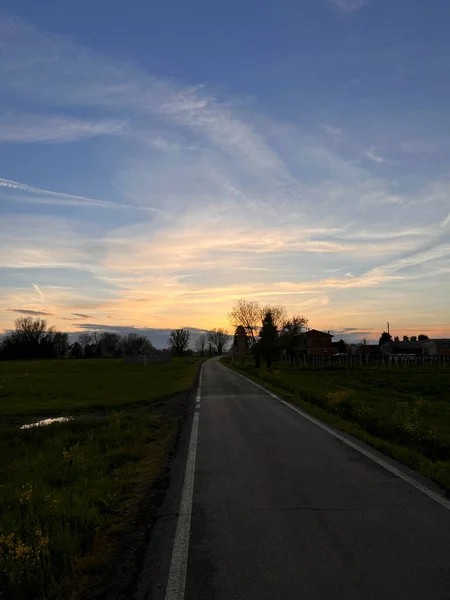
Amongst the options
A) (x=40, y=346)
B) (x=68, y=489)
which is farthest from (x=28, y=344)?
(x=68, y=489)

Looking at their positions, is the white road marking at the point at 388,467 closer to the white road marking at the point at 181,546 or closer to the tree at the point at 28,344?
the white road marking at the point at 181,546

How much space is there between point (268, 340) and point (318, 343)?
2424 inches

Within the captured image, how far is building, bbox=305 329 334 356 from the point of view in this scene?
133000 mm

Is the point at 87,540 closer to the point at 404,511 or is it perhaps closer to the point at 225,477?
the point at 225,477

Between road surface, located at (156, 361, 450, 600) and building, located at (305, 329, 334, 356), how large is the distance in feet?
409

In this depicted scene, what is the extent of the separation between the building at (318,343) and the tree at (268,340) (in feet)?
178

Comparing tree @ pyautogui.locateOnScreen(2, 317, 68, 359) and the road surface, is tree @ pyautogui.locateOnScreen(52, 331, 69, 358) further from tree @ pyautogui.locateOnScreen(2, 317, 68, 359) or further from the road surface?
the road surface

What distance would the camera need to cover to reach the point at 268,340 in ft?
250

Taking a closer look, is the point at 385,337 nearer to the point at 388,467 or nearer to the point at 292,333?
the point at 292,333

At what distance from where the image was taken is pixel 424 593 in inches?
169

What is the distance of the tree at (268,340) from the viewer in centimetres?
7381

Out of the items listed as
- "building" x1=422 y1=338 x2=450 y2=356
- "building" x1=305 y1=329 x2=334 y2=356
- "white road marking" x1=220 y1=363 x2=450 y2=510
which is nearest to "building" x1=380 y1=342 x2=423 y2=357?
"building" x1=422 y1=338 x2=450 y2=356

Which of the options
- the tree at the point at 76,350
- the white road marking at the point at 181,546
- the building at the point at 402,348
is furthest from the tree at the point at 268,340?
the tree at the point at 76,350

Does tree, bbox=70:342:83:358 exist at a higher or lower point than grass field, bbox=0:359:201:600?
higher
